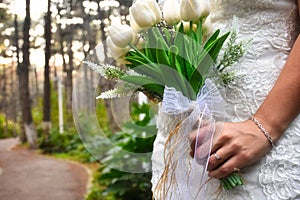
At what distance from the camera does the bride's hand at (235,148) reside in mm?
665

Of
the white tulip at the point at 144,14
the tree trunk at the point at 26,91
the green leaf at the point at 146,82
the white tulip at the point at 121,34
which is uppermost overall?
the white tulip at the point at 144,14

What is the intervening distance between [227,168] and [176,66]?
0.16 metres

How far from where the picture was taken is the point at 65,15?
2.73 meters

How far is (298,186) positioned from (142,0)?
1.18 feet

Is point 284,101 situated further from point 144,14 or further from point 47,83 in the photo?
point 47,83

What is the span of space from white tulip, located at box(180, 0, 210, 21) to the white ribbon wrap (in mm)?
99

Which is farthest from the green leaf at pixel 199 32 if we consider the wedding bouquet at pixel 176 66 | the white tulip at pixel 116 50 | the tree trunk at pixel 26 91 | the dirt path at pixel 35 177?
the dirt path at pixel 35 177

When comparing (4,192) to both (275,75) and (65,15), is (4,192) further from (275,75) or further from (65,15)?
(275,75)

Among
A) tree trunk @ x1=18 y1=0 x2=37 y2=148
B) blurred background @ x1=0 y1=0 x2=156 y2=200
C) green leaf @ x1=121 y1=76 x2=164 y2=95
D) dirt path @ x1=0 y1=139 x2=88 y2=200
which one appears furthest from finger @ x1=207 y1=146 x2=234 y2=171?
dirt path @ x1=0 y1=139 x2=88 y2=200

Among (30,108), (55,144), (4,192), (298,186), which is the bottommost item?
(4,192)

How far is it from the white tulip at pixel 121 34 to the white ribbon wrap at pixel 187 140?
105mm

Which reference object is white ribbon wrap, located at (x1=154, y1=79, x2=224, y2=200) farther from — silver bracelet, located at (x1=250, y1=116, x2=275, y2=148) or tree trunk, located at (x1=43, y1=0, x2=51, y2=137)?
tree trunk, located at (x1=43, y1=0, x2=51, y2=137)

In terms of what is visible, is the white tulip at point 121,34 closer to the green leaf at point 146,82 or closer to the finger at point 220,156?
the green leaf at point 146,82

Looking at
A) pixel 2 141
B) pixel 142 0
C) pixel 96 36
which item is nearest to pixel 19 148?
pixel 2 141
